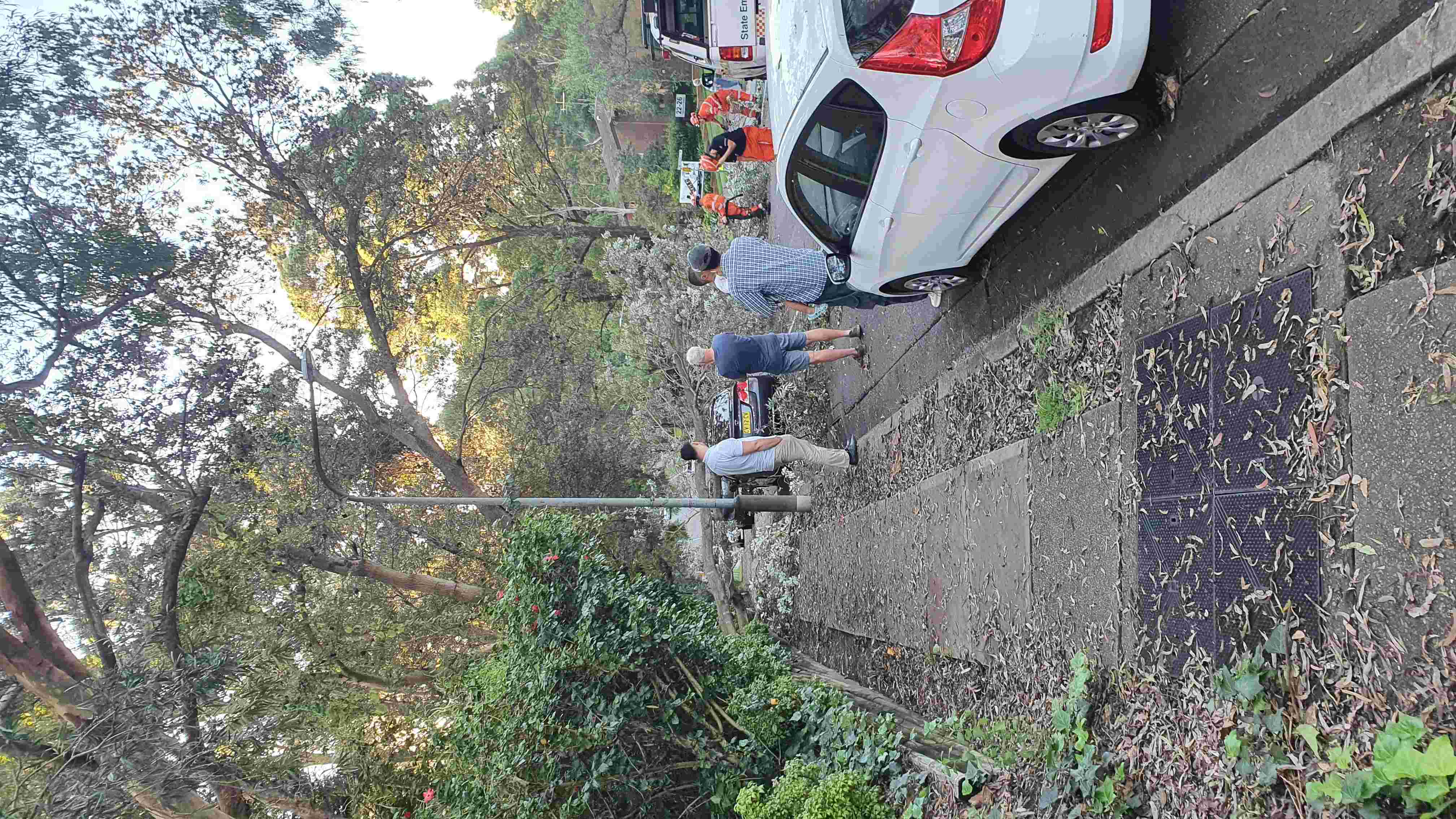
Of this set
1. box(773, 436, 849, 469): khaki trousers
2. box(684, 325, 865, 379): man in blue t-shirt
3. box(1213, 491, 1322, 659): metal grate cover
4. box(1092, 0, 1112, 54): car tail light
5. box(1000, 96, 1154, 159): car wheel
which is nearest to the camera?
box(1213, 491, 1322, 659): metal grate cover

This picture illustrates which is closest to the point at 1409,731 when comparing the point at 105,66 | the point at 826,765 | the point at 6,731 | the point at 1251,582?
the point at 1251,582

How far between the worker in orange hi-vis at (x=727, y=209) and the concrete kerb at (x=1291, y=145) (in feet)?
28.2

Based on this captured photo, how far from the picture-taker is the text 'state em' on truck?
12836 mm

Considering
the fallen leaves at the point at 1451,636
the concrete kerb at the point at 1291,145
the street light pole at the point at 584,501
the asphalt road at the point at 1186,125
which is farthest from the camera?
the street light pole at the point at 584,501

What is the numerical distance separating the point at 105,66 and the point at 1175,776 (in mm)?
16462

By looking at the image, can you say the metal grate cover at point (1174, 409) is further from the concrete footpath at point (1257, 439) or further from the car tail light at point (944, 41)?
the car tail light at point (944, 41)

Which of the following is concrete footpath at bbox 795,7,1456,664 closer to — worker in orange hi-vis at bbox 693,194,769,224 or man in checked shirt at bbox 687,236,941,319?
man in checked shirt at bbox 687,236,941,319

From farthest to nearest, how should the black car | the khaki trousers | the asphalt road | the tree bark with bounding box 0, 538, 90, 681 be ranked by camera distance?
the black car, the tree bark with bounding box 0, 538, 90, 681, the khaki trousers, the asphalt road

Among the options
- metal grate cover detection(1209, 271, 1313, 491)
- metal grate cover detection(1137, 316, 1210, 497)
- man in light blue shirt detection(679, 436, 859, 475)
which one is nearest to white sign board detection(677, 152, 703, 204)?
man in light blue shirt detection(679, 436, 859, 475)

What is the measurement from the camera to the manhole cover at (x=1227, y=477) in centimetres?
310

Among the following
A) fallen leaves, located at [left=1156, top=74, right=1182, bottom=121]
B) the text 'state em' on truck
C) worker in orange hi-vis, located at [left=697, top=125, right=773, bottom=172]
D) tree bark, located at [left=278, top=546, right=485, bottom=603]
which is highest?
the text 'state em' on truck

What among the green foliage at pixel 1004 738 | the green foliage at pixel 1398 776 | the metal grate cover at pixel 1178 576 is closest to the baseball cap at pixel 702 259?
the green foliage at pixel 1004 738

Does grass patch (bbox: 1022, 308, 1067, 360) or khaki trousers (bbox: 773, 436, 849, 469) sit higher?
grass patch (bbox: 1022, 308, 1067, 360)

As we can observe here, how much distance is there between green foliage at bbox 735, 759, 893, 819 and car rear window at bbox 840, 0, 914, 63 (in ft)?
15.0
